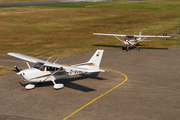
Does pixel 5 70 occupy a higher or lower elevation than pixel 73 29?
lower

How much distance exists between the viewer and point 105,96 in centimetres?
1720

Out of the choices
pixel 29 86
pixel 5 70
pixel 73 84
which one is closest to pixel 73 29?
pixel 5 70

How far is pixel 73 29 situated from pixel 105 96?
36.6 metres

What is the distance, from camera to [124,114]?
47.0 ft

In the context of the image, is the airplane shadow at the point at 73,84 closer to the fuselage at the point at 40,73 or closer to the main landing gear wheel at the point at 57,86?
the main landing gear wheel at the point at 57,86

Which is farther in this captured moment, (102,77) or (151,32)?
(151,32)

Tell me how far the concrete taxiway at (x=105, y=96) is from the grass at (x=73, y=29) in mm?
10688

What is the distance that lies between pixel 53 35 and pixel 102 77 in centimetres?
2690

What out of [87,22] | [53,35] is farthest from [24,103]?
[87,22]

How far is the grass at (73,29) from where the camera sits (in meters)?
35.9

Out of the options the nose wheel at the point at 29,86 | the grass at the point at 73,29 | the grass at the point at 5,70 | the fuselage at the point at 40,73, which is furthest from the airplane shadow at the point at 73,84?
the grass at the point at 73,29

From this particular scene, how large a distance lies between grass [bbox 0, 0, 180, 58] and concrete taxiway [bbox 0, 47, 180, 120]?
1069 cm

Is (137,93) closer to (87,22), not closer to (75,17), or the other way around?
(87,22)

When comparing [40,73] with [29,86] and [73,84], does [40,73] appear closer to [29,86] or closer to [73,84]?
[29,86]
